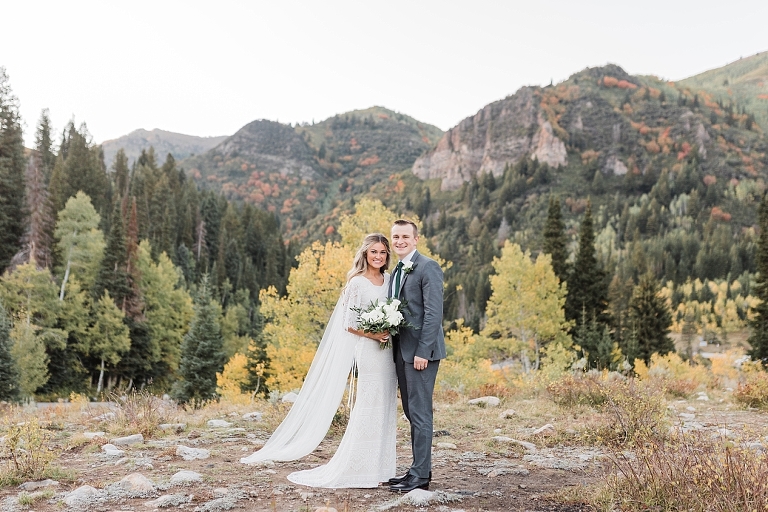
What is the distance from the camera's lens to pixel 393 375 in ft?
20.4

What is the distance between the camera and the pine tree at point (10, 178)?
43.1 meters

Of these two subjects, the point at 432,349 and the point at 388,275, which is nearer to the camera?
the point at 432,349

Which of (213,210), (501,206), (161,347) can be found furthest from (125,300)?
(501,206)

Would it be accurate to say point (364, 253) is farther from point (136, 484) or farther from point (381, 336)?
point (136, 484)

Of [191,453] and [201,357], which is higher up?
[191,453]

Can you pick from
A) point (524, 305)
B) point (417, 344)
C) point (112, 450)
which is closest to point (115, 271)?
point (524, 305)

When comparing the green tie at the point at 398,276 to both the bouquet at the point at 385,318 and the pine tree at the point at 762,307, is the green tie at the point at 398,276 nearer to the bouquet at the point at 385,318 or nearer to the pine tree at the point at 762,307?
the bouquet at the point at 385,318

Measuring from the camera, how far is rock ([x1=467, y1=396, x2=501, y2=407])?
11.7 metres

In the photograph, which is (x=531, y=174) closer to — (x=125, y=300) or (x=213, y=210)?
(x=213, y=210)

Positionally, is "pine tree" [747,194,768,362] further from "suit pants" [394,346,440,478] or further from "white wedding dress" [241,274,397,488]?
"suit pants" [394,346,440,478]

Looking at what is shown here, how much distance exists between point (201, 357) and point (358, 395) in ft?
96.3

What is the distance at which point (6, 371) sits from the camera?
84.1 feet

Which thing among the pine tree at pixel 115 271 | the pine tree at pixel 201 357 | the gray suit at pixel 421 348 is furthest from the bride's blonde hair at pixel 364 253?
the pine tree at pixel 115 271

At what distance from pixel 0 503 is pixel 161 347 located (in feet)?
155
